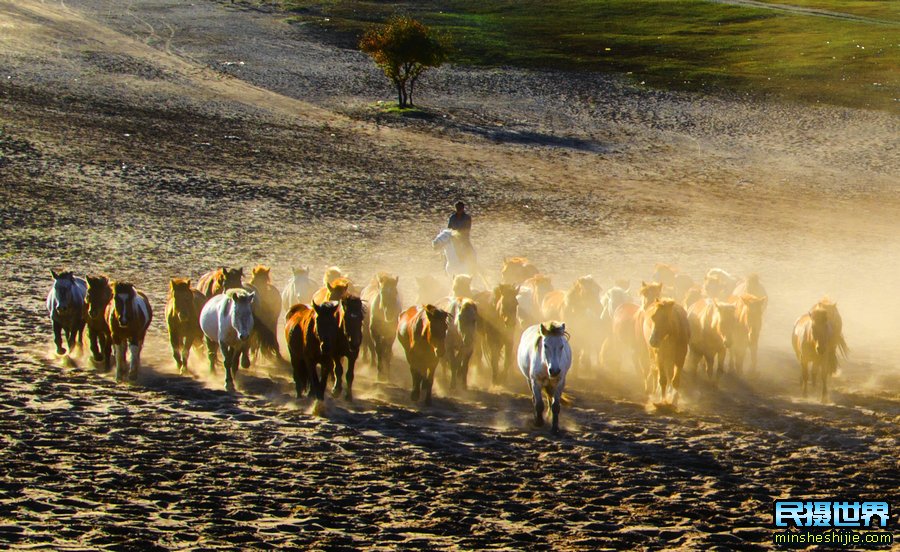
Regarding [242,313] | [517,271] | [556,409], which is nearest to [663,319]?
[556,409]

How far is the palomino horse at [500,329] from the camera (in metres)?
17.5

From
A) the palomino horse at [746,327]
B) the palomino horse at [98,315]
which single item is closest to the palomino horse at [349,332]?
the palomino horse at [98,315]

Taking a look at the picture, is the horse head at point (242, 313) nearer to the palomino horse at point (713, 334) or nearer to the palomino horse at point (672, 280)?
the palomino horse at point (713, 334)

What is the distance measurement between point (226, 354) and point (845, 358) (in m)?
10.2

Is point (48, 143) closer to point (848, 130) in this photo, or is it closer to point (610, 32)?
point (848, 130)

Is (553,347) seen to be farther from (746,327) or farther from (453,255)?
(453,255)

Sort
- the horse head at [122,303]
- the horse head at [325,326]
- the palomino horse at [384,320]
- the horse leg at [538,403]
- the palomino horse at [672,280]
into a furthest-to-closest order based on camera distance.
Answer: the palomino horse at [672,280] < the palomino horse at [384,320] < the horse head at [122,303] < the horse head at [325,326] < the horse leg at [538,403]

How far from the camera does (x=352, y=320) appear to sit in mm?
15648

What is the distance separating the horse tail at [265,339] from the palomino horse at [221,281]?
1040 mm

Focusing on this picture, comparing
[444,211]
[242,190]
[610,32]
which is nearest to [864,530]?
[444,211]

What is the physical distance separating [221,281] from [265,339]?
1609 millimetres

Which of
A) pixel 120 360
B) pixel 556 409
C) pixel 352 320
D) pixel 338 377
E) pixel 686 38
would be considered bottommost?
pixel 556 409

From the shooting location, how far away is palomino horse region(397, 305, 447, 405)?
52.4ft

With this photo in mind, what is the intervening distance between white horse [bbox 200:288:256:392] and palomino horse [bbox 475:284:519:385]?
12.5 feet
